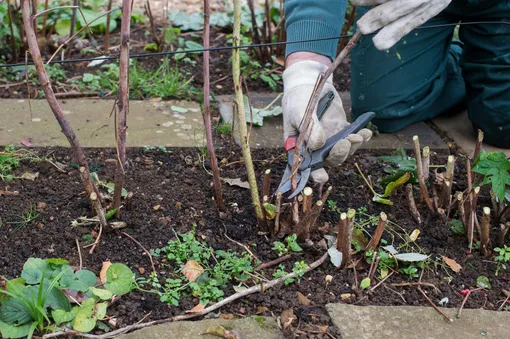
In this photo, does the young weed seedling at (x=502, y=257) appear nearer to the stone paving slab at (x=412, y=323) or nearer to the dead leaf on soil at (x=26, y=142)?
the stone paving slab at (x=412, y=323)

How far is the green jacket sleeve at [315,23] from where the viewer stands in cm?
253

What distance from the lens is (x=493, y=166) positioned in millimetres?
1999

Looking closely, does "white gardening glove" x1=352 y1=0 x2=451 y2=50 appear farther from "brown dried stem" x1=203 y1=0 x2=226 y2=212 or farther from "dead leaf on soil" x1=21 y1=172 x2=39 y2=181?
"dead leaf on soil" x1=21 y1=172 x2=39 y2=181

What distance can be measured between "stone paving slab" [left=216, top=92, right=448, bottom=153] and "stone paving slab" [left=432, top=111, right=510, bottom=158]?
0.08m

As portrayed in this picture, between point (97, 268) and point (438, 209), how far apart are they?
1099 millimetres

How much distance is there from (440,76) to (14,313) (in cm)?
231

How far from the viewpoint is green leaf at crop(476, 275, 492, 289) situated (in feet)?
6.11

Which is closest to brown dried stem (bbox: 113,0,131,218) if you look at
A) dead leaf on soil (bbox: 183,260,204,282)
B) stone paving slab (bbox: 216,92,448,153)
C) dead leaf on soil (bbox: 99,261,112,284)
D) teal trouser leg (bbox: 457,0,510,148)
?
dead leaf on soil (bbox: 99,261,112,284)

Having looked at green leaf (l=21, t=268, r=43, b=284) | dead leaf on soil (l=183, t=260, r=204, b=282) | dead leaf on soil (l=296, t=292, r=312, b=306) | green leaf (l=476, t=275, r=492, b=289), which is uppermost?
green leaf (l=21, t=268, r=43, b=284)

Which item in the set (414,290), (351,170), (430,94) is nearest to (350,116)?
(430,94)

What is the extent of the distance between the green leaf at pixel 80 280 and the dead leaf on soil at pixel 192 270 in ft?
0.84

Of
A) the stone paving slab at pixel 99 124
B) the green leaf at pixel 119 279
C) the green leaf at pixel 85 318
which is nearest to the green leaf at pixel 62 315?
the green leaf at pixel 85 318

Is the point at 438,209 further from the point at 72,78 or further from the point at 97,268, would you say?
the point at 72,78

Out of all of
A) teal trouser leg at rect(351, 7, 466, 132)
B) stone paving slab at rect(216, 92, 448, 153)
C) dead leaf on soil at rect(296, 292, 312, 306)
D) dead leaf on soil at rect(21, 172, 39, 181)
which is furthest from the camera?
teal trouser leg at rect(351, 7, 466, 132)
